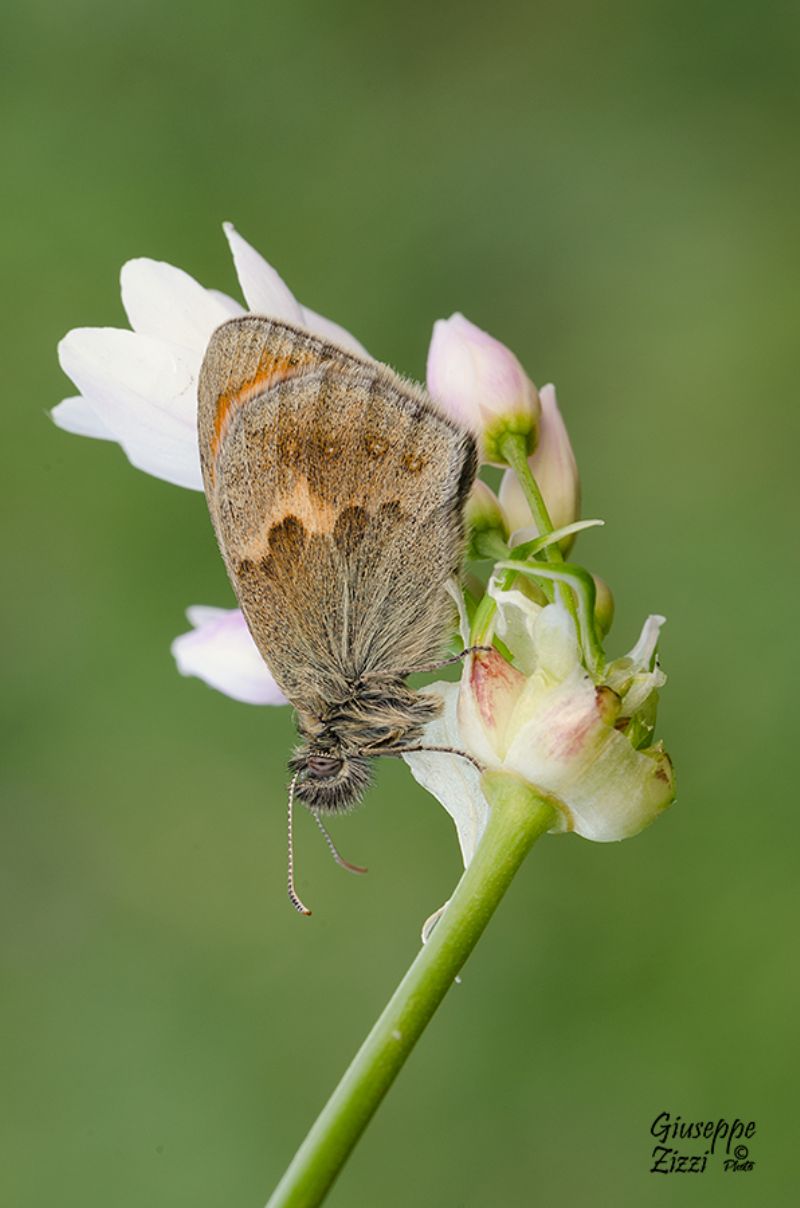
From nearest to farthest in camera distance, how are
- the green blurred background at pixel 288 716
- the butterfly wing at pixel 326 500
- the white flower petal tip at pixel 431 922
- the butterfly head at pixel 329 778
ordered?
the white flower petal tip at pixel 431 922, the butterfly wing at pixel 326 500, the butterfly head at pixel 329 778, the green blurred background at pixel 288 716

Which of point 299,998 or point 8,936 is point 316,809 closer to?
point 299,998

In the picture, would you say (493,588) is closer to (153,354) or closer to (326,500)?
(326,500)

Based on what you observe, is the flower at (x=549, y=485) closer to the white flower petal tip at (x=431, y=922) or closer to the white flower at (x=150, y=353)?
the white flower at (x=150, y=353)

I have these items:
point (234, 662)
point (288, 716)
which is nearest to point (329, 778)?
point (234, 662)

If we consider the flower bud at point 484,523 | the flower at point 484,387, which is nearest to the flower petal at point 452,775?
the flower bud at point 484,523

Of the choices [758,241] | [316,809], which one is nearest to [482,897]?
[316,809]

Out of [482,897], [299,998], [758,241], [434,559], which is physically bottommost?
[482,897]
